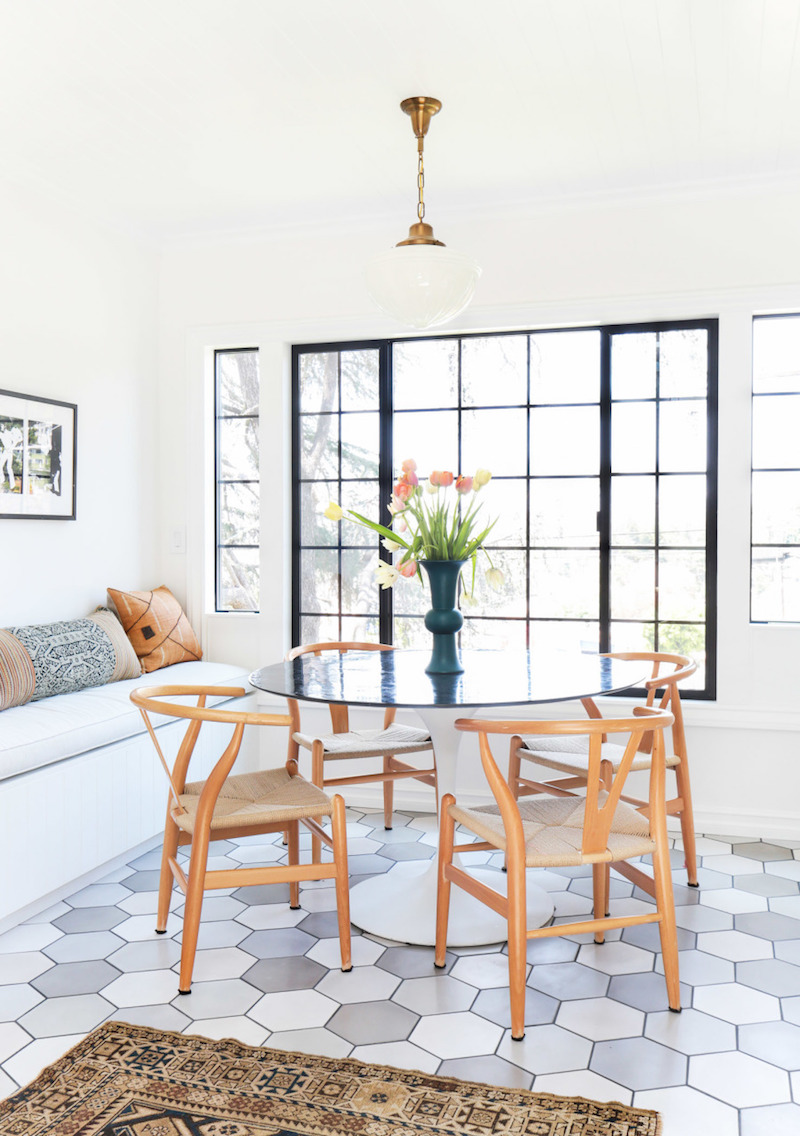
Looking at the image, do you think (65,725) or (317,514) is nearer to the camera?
(65,725)

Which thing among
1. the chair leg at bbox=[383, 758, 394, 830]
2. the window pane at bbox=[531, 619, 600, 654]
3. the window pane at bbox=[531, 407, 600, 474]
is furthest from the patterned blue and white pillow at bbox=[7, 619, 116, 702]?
the window pane at bbox=[531, 407, 600, 474]

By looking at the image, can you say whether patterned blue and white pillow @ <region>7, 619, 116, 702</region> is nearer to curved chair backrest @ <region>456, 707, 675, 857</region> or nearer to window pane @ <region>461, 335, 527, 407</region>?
curved chair backrest @ <region>456, 707, 675, 857</region>

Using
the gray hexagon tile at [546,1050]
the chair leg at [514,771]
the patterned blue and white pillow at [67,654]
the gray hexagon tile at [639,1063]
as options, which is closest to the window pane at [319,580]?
the patterned blue and white pillow at [67,654]

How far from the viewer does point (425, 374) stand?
4.20m

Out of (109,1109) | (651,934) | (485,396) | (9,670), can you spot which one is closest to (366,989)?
(109,1109)

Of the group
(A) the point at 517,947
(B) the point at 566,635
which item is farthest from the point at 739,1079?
(B) the point at 566,635

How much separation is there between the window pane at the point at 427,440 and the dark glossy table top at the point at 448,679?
116cm

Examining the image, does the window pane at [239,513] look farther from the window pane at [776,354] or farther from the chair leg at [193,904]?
the window pane at [776,354]

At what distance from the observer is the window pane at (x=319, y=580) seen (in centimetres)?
434

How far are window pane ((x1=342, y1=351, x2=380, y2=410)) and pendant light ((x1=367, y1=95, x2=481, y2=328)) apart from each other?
140 cm

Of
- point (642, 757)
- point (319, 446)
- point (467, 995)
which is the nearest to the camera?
point (467, 995)

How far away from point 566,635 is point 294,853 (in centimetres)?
169

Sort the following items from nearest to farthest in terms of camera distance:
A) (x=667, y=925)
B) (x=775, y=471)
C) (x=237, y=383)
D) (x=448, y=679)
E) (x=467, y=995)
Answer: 1. (x=667, y=925)
2. (x=467, y=995)
3. (x=448, y=679)
4. (x=775, y=471)
5. (x=237, y=383)

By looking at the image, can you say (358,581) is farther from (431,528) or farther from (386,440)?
(431,528)
